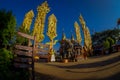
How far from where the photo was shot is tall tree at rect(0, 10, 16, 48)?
11.6 meters

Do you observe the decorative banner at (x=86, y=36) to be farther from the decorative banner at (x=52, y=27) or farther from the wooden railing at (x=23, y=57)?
the wooden railing at (x=23, y=57)

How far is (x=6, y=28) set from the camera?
38.9 feet

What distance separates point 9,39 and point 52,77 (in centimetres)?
431

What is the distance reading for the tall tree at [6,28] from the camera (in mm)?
11641

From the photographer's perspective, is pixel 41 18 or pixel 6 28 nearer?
pixel 6 28

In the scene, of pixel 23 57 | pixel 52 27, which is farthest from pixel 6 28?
pixel 52 27

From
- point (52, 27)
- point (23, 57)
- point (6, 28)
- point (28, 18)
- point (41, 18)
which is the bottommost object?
point (23, 57)

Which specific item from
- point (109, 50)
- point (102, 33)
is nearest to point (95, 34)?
point (102, 33)

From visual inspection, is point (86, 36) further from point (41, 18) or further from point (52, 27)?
point (41, 18)

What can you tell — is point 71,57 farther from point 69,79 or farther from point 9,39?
point 9,39

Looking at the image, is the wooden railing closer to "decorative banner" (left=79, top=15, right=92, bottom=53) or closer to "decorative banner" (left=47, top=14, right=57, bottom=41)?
"decorative banner" (left=47, top=14, right=57, bottom=41)

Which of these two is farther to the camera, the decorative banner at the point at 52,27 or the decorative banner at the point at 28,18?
the decorative banner at the point at 28,18

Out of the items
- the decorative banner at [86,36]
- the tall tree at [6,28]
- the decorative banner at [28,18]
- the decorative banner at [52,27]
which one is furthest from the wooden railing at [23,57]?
the decorative banner at [86,36]

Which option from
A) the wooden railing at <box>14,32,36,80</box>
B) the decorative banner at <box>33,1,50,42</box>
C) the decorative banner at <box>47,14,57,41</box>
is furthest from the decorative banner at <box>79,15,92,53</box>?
the wooden railing at <box>14,32,36,80</box>
